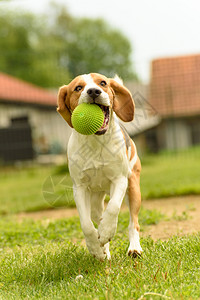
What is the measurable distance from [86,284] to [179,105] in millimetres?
20176

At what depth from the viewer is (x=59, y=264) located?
362 centimetres

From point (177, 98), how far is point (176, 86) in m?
2.19

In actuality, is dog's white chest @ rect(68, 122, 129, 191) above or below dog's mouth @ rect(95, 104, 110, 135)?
below

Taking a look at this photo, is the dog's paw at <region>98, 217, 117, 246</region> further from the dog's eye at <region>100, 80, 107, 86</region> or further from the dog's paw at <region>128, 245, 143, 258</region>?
the dog's eye at <region>100, 80, 107, 86</region>

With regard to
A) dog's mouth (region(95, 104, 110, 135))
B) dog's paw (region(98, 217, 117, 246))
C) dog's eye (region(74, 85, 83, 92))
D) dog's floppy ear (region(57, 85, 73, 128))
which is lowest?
dog's paw (region(98, 217, 117, 246))

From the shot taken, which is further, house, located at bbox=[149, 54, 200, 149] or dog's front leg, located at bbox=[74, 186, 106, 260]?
house, located at bbox=[149, 54, 200, 149]

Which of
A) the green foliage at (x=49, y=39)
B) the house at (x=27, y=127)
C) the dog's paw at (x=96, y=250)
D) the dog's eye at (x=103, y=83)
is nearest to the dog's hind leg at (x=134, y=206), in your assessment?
the dog's paw at (x=96, y=250)

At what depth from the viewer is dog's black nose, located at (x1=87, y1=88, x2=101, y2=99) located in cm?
341

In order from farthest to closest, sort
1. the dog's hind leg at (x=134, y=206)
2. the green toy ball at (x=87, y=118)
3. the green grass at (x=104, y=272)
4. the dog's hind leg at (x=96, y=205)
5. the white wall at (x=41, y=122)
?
the white wall at (x=41, y=122), the dog's hind leg at (x=96, y=205), the dog's hind leg at (x=134, y=206), the green toy ball at (x=87, y=118), the green grass at (x=104, y=272)

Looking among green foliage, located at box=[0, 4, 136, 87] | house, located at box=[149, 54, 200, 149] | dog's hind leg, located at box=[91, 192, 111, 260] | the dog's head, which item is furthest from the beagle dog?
green foliage, located at box=[0, 4, 136, 87]

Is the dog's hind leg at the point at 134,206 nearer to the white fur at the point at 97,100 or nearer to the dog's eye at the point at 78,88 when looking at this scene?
the white fur at the point at 97,100

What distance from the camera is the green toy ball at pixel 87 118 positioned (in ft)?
11.1

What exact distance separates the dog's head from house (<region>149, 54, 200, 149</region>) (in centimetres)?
1275

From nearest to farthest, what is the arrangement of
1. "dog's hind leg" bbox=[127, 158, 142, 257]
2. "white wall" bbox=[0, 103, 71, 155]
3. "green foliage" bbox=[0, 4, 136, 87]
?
1. "dog's hind leg" bbox=[127, 158, 142, 257]
2. "white wall" bbox=[0, 103, 71, 155]
3. "green foliage" bbox=[0, 4, 136, 87]
